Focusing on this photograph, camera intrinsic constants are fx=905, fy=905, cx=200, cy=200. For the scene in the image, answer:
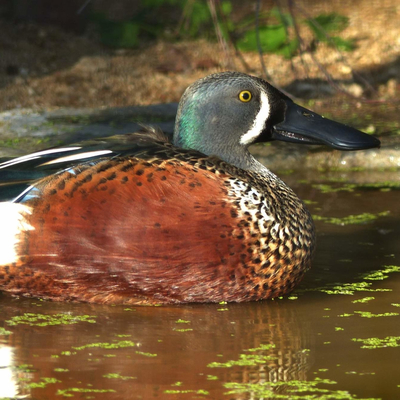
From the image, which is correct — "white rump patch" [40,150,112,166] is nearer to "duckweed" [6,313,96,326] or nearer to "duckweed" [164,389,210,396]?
"duckweed" [6,313,96,326]

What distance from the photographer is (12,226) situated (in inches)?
137

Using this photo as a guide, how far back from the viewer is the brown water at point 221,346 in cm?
278

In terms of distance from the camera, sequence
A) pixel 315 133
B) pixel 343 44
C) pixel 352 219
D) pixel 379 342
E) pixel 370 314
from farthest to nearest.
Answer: pixel 343 44 < pixel 352 219 < pixel 315 133 < pixel 370 314 < pixel 379 342

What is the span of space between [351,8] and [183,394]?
8487 mm

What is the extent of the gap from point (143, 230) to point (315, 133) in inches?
39.2

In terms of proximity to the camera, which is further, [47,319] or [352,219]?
[352,219]

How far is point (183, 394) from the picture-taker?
271 centimetres

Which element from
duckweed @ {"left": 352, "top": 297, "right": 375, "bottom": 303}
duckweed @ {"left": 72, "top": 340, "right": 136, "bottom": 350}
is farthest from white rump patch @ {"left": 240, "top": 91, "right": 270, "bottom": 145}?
duckweed @ {"left": 72, "top": 340, "right": 136, "bottom": 350}

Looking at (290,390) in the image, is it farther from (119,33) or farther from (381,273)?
(119,33)

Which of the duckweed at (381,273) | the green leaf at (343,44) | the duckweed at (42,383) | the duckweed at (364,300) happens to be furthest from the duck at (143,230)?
the green leaf at (343,44)

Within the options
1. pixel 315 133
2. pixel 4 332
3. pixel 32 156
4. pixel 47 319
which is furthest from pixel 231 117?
pixel 4 332

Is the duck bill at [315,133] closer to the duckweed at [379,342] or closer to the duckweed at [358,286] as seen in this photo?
the duckweed at [358,286]

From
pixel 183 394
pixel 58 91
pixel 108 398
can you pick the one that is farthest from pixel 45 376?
pixel 58 91

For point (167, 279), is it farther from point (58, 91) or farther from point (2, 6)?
point (2, 6)
